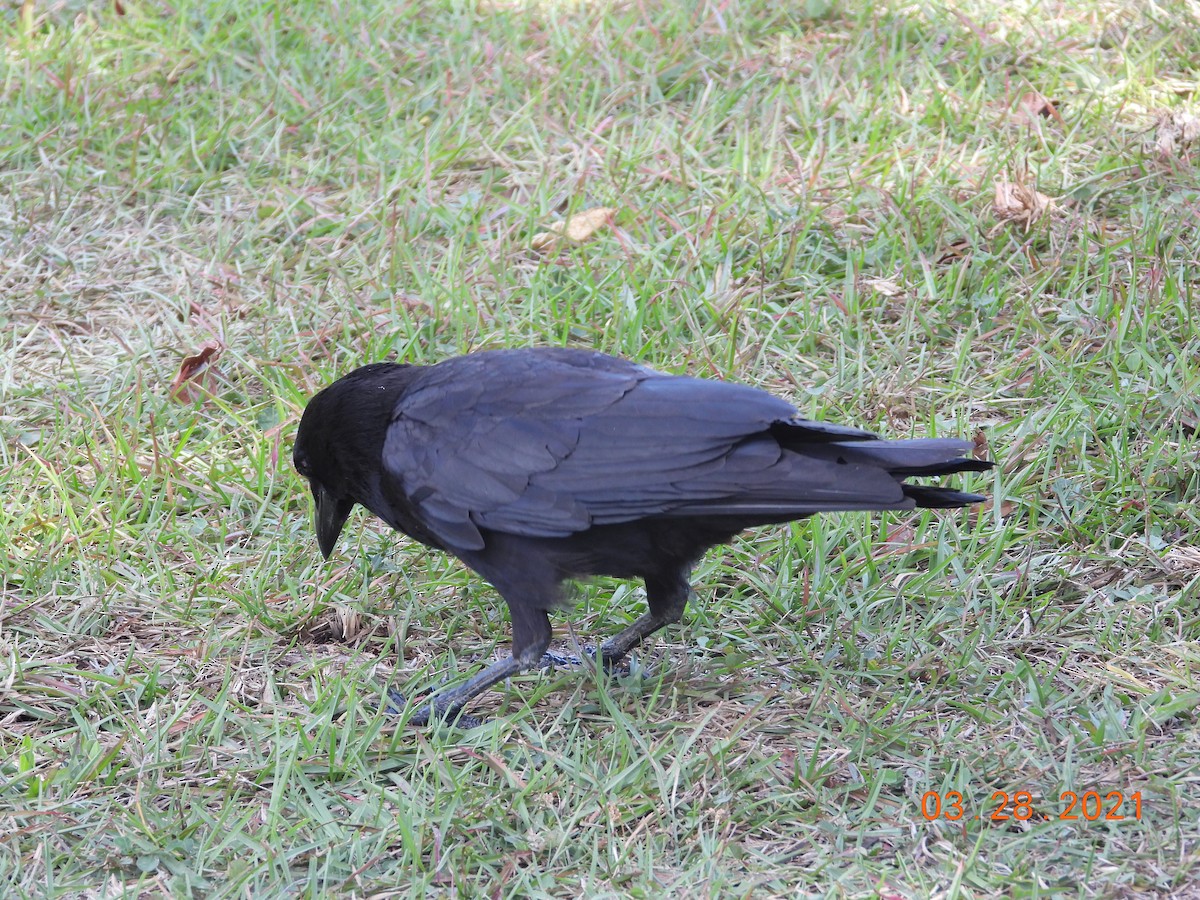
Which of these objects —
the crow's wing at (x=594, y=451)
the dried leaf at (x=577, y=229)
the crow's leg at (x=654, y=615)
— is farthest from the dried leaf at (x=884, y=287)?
→ the crow's leg at (x=654, y=615)

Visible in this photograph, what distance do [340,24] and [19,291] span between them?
7.49ft

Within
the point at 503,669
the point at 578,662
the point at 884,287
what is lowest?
the point at 578,662

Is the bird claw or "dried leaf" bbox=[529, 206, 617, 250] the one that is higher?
"dried leaf" bbox=[529, 206, 617, 250]

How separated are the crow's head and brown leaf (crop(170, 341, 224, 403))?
112 centimetres

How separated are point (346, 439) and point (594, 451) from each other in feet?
2.69

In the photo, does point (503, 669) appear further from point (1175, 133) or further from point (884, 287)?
point (1175, 133)

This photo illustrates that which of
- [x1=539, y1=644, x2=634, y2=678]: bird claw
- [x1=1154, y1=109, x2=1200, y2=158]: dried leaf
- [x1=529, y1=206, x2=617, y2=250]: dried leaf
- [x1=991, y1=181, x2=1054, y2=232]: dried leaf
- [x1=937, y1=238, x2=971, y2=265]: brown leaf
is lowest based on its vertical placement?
[x1=539, y1=644, x2=634, y2=678]: bird claw

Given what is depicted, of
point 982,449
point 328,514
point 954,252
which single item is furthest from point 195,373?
point 954,252

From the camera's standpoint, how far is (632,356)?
4.81 meters

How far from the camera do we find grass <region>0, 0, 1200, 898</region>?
3.05 m

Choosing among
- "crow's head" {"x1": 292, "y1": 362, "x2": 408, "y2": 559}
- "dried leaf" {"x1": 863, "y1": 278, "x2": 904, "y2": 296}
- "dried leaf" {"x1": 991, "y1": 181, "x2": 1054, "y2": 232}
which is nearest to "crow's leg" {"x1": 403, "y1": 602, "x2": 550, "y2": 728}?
"crow's head" {"x1": 292, "y1": 362, "x2": 408, "y2": 559}

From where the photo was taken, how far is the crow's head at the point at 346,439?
3.72 m

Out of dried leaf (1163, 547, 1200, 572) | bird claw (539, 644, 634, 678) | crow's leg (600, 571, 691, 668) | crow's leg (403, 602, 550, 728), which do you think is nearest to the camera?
crow's leg (403, 602, 550, 728)

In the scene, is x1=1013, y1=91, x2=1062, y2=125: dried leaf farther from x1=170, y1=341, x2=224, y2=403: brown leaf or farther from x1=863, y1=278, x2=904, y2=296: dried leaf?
x1=170, y1=341, x2=224, y2=403: brown leaf
